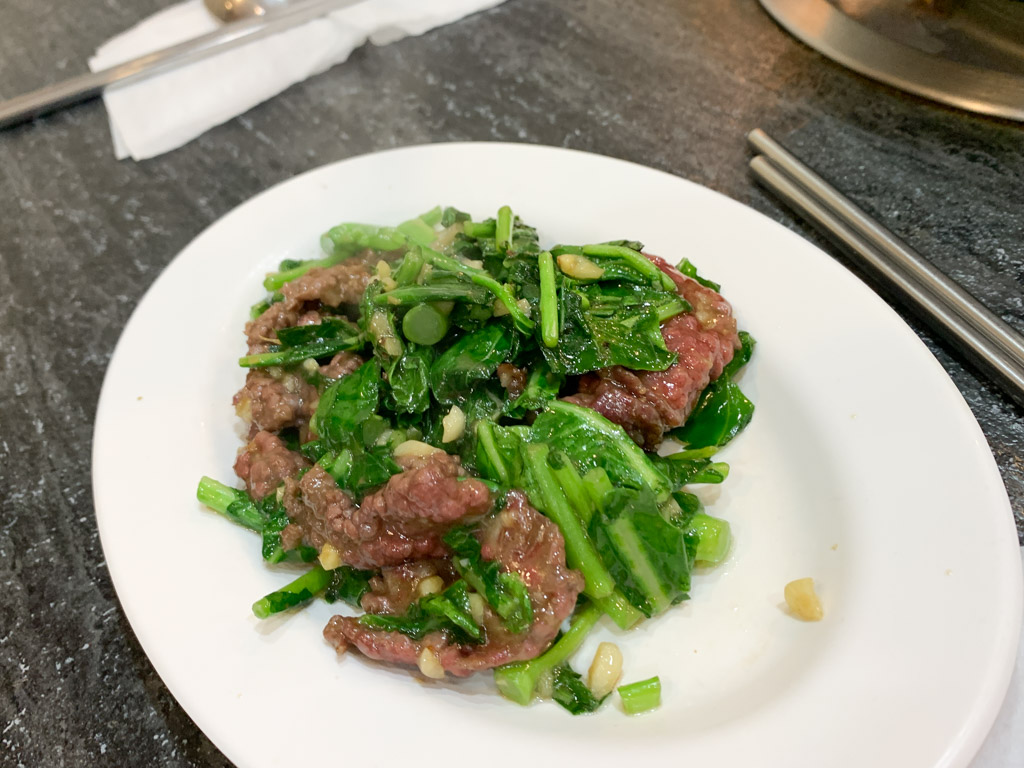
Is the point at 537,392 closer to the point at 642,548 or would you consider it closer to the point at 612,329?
the point at 612,329

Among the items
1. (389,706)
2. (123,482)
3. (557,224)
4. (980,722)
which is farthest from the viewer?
(557,224)

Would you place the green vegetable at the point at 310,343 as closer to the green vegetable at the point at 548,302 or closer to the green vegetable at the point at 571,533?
the green vegetable at the point at 548,302

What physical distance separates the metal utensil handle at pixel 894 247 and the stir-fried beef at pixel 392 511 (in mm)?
1667

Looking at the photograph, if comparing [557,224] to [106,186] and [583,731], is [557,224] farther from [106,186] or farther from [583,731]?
[106,186]

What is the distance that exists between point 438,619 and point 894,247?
1.95 metres

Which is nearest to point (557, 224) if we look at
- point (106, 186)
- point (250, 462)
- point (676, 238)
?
point (676, 238)

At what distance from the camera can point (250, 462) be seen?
77.2 inches

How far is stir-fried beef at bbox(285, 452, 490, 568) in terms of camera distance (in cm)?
162

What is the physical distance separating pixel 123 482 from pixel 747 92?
10.4ft

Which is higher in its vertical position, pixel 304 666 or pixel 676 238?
pixel 676 238

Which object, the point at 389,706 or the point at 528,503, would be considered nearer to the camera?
the point at 389,706

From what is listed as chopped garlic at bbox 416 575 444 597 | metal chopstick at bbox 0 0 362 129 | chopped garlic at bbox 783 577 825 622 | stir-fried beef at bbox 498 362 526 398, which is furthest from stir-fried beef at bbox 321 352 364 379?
metal chopstick at bbox 0 0 362 129

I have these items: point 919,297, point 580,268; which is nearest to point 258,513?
point 580,268

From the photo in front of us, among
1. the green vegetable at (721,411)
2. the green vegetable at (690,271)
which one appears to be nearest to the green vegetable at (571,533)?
the green vegetable at (721,411)
